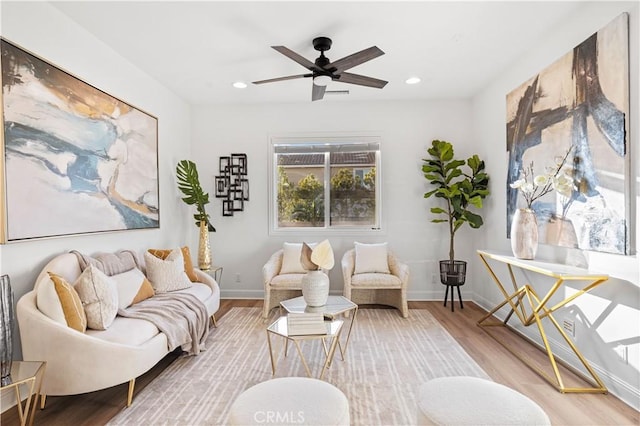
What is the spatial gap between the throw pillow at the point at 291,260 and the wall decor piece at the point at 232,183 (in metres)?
0.98

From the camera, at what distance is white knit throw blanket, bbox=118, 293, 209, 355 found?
245 cm

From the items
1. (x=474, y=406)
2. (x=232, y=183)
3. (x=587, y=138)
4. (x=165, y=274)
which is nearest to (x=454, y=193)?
(x=587, y=138)

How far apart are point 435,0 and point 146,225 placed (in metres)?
3.43

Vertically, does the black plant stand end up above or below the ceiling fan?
below

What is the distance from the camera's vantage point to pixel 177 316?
263cm

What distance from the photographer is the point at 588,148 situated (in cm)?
238

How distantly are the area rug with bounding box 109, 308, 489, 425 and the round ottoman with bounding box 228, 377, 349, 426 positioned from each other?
0.67 meters

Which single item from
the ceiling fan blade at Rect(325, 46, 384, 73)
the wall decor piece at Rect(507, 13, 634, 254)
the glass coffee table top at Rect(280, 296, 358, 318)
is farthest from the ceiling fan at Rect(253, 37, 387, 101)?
the glass coffee table top at Rect(280, 296, 358, 318)

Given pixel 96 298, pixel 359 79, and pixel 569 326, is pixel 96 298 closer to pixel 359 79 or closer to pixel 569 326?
pixel 359 79

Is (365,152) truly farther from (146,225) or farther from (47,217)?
(47,217)

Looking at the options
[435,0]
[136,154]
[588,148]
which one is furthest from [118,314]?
[588,148]

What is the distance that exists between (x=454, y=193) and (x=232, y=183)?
2996 mm

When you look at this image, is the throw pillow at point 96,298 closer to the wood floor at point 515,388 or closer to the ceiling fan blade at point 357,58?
the wood floor at point 515,388

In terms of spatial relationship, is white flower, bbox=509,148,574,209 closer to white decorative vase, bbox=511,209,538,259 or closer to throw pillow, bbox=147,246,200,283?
white decorative vase, bbox=511,209,538,259
